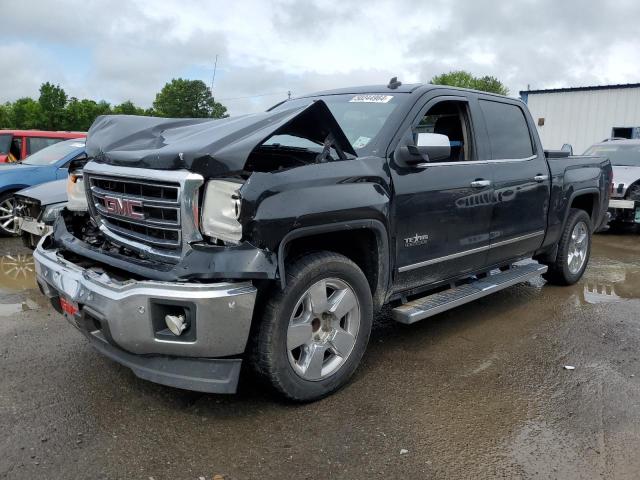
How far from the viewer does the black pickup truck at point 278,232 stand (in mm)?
2701

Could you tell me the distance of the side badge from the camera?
3631mm

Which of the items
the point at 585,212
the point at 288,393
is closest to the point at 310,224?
the point at 288,393

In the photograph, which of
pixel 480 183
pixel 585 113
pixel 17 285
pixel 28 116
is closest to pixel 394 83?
pixel 480 183

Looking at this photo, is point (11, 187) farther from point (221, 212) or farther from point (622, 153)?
point (622, 153)

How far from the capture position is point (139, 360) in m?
2.83

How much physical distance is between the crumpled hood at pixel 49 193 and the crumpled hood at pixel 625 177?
352 inches

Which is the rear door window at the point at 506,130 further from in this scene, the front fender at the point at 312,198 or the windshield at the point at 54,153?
the windshield at the point at 54,153

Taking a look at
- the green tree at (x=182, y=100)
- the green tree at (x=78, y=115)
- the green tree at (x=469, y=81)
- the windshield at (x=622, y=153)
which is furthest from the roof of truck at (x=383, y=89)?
the green tree at (x=469, y=81)

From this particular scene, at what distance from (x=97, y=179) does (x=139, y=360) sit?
3.98 feet

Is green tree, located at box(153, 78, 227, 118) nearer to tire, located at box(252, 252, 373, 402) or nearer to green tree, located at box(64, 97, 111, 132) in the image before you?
green tree, located at box(64, 97, 111, 132)

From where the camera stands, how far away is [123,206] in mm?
3164

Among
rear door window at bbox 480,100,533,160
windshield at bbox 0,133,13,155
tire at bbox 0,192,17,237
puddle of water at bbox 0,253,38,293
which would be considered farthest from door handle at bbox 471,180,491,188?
windshield at bbox 0,133,13,155

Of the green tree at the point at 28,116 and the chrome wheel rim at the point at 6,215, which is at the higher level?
the green tree at the point at 28,116

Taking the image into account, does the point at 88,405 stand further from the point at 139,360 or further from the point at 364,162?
the point at 364,162
